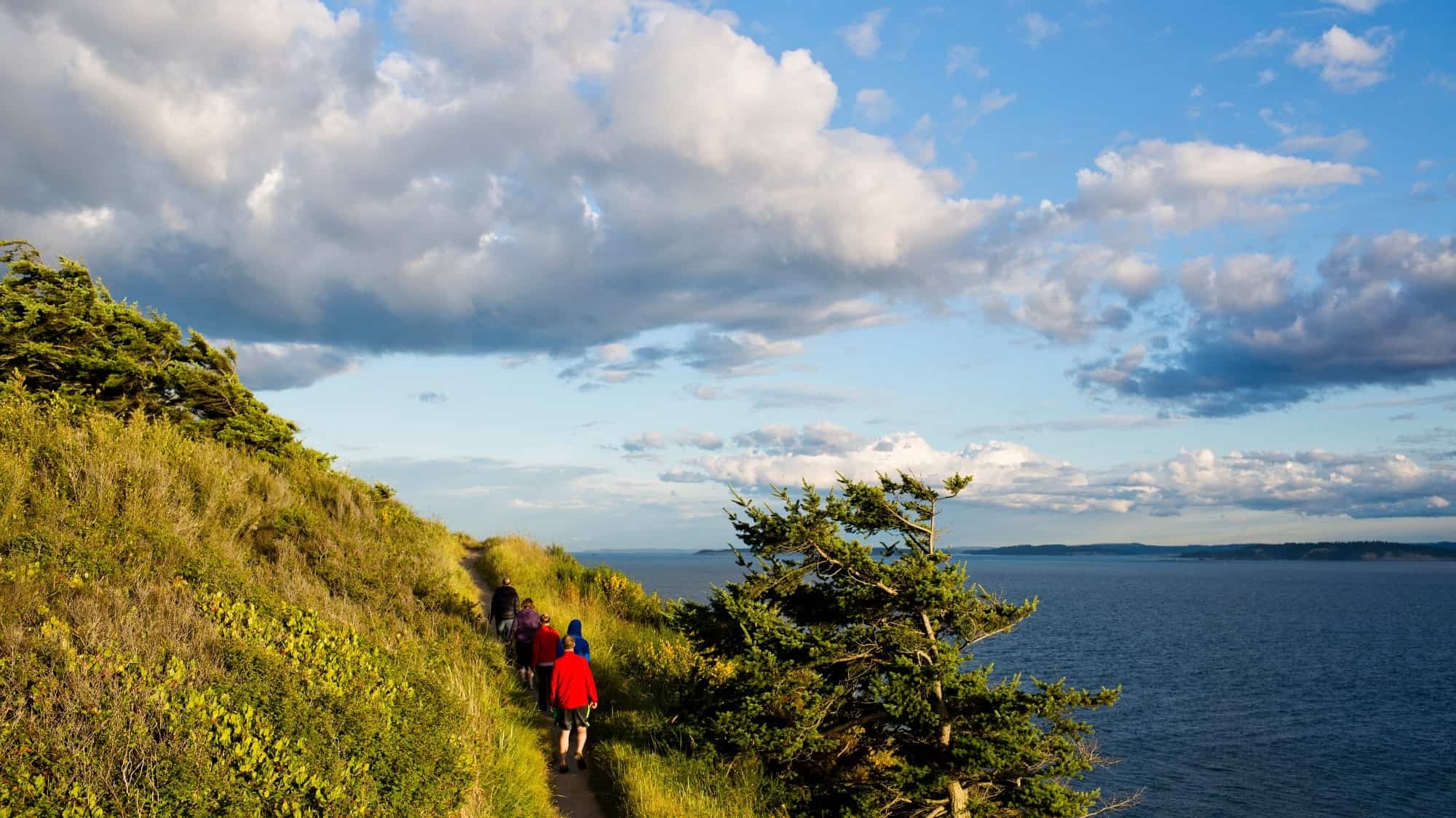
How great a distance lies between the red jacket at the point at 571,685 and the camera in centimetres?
1002

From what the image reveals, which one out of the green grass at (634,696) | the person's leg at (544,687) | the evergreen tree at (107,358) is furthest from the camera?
the evergreen tree at (107,358)

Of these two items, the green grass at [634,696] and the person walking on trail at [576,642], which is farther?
the person walking on trail at [576,642]

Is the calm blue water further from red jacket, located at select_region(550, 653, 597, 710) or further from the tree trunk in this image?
red jacket, located at select_region(550, 653, 597, 710)

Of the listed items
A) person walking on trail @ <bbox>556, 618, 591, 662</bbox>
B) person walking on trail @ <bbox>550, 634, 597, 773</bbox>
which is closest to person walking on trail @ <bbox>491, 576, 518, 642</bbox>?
person walking on trail @ <bbox>556, 618, 591, 662</bbox>

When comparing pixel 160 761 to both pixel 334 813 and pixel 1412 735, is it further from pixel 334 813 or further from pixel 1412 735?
pixel 1412 735

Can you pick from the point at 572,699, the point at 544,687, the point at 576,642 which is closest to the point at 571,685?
the point at 572,699

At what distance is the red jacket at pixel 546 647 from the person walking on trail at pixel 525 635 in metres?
0.86

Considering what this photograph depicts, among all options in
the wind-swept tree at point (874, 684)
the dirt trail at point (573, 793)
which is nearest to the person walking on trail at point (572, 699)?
the dirt trail at point (573, 793)

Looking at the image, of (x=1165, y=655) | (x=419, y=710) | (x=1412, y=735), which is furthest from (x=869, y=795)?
(x=1165, y=655)

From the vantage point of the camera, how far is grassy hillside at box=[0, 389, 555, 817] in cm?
498

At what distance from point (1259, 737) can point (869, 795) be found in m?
33.6

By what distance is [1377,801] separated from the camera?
91.3 ft

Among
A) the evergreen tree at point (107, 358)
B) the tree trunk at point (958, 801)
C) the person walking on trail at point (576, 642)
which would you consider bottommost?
the tree trunk at point (958, 801)

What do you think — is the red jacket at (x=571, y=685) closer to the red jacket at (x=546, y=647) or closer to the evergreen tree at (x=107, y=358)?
the red jacket at (x=546, y=647)
